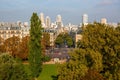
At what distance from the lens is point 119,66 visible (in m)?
33.6

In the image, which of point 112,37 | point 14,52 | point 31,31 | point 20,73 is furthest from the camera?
point 14,52

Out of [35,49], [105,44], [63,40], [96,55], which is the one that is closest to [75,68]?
[96,55]

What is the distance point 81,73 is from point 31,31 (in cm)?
1527

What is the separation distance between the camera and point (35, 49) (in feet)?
149

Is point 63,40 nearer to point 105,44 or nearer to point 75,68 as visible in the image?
point 105,44

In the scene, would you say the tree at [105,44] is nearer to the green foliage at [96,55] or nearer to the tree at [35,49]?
the green foliage at [96,55]

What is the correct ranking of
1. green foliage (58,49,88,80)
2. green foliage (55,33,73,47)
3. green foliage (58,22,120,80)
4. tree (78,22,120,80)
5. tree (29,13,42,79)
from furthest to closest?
green foliage (55,33,73,47), tree (29,13,42,79), tree (78,22,120,80), green foliage (58,22,120,80), green foliage (58,49,88,80)

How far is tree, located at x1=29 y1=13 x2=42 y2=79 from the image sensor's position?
4444cm

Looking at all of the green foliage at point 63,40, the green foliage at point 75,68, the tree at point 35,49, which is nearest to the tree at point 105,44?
the green foliage at point 75,68

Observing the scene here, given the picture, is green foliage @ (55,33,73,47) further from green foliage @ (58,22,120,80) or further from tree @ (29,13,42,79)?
green foliage @ (58,22,120,80)

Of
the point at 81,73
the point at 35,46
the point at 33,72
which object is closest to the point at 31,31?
the point at 35,46

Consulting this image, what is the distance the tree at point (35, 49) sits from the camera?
44.4 meters

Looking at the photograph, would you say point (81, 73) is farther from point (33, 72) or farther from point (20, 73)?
point (33, 72)

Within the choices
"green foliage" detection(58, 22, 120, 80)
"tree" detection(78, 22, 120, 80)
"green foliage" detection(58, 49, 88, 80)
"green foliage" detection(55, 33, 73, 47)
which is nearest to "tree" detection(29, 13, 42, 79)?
"green foliage" detection(58, 22, 120, 80)
